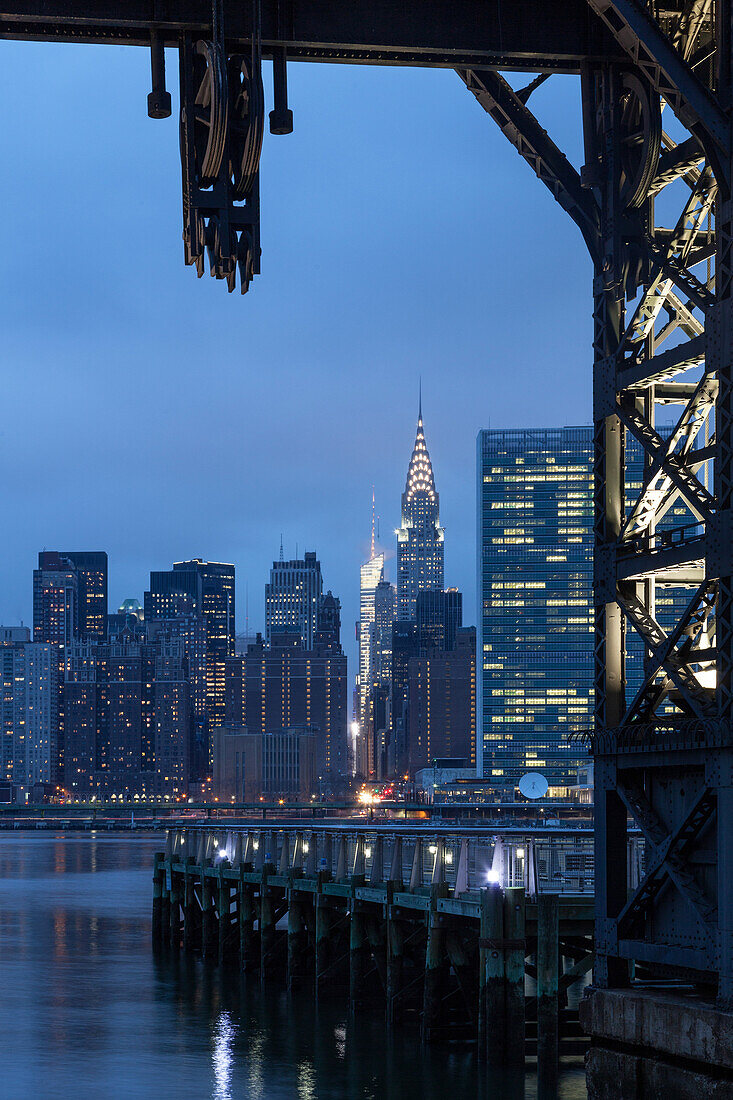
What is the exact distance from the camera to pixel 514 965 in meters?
28.8

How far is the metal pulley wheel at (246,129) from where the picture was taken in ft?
44.3

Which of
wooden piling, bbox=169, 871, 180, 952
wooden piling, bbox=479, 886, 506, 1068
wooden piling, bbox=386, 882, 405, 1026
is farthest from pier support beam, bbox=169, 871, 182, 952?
wooden piling, bbox=479, 886, 506, 1068

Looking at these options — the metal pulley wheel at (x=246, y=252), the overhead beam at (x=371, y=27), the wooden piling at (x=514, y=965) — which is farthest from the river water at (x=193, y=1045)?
the metal pulley wheel at (x=246, y=252)

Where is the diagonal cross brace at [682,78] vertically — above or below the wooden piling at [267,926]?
above

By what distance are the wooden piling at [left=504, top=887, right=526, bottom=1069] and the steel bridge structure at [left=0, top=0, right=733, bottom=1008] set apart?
40.3ft

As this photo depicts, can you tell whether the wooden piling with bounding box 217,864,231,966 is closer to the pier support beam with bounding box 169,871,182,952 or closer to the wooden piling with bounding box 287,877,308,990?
the wooden piling with bounding box 287,877,308,990

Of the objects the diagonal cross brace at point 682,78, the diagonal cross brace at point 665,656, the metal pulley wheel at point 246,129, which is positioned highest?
the diagonal cross brace at point 682,78

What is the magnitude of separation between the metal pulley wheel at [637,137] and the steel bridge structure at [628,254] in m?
0.02

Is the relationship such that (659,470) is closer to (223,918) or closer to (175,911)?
(223,918)

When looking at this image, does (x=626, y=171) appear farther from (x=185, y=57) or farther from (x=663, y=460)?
(x=185, y=57)

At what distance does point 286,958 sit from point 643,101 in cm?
3443

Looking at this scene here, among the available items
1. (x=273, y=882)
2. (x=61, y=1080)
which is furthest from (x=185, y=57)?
(x=273, y=882)

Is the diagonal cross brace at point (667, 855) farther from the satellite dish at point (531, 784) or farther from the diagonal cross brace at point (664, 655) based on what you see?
the satellite dish at point (531, 784)

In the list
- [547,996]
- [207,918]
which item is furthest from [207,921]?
[547,996]
